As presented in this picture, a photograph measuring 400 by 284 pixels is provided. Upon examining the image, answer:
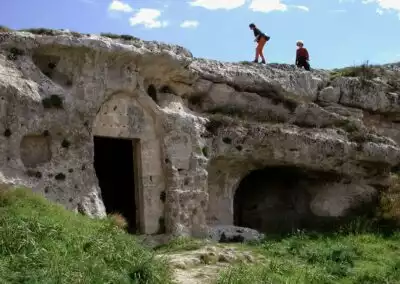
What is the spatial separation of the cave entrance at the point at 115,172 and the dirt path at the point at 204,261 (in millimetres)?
5100

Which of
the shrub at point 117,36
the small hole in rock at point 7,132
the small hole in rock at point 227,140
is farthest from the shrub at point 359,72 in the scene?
the small hole in rock at point 7,132

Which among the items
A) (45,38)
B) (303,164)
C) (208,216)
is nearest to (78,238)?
(45,38)

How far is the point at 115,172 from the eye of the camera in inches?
720

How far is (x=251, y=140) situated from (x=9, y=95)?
22.1ft

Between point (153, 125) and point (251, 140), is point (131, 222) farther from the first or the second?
point (251, 140)

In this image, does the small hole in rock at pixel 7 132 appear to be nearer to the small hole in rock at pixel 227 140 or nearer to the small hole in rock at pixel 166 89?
the small hole in rock at pixel 166 89

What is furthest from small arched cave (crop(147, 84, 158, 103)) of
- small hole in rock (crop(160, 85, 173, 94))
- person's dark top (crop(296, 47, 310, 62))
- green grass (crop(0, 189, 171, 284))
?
person's dark top (crop(296, 47, 310, 62))

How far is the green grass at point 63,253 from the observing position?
324 inches

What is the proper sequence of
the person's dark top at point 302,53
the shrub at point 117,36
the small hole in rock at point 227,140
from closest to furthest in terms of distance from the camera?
the shrub at point 117,36 < the small hole in rock at point 227,140 < the person's dark top at point 302,53

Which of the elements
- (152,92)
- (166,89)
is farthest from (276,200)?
(152,92)

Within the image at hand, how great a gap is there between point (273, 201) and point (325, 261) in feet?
23.9

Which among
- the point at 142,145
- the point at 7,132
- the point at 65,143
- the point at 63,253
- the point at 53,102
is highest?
the point at 53,102

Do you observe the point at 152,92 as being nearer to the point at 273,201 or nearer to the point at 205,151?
the point at 205,151

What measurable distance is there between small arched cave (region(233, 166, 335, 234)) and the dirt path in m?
6.32
